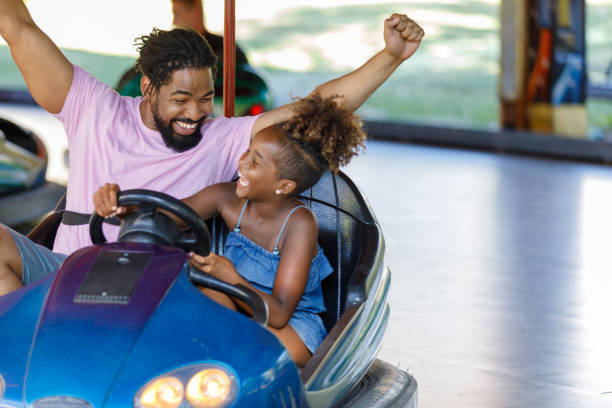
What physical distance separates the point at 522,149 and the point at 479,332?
494 centimetres

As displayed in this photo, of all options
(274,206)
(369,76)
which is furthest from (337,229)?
(369,76)

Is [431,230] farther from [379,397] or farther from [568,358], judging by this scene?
[379,397]

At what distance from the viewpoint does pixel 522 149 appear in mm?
7961

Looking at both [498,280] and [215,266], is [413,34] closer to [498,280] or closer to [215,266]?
[215,266]

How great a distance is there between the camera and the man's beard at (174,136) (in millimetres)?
2225

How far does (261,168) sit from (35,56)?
58cm

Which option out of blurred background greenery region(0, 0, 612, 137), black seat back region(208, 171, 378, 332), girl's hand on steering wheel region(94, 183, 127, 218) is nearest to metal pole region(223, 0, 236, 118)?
black seat back region(208, 171, 378, 332)

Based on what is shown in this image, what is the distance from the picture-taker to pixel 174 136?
2.23m

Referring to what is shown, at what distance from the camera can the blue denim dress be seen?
6.57 feet

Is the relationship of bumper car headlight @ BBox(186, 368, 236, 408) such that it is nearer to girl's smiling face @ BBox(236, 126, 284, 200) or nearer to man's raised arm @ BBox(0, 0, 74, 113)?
girl's smiling face @ BBox(236, 126, 284, 200)

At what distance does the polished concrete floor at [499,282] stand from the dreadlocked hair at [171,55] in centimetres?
101

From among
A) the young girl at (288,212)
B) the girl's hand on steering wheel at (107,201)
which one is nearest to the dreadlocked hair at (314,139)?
the young girl at (288,212)

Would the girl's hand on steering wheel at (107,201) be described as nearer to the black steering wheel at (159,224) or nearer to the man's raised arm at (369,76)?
the black steering wheel at (159,224)

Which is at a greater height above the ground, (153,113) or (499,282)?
(153,113)
